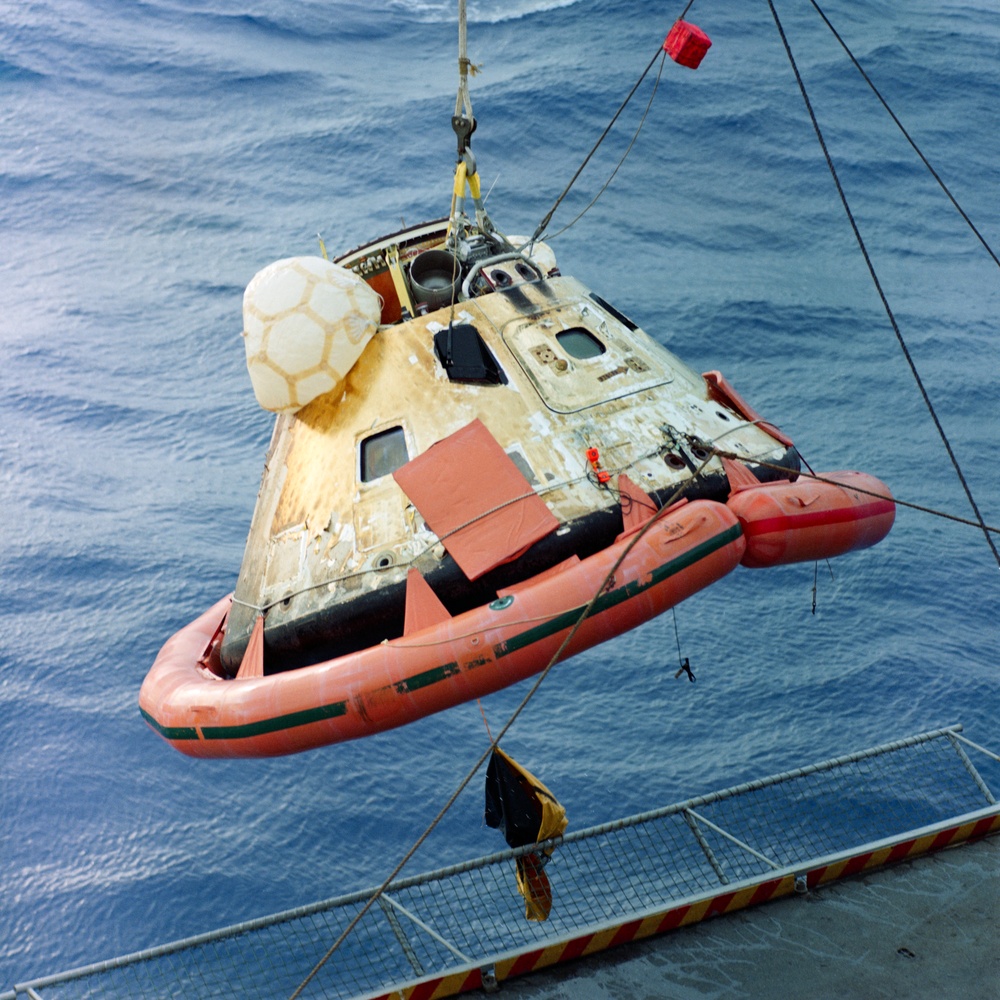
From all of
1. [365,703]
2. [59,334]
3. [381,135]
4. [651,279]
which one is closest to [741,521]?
[365,703]

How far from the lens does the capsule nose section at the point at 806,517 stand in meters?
7.27

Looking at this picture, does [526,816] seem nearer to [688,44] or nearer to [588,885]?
[588,885]

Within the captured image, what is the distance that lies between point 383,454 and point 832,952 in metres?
4.73

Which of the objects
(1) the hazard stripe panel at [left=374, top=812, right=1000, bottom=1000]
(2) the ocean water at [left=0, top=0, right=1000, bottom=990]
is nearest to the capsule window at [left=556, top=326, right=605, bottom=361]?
(1) the hazard stripe panel at [left=374, top=812, right=1000, bottom=1000]

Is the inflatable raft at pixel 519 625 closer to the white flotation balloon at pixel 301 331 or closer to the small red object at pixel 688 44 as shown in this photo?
the white flotation balloon at pixel 301 331

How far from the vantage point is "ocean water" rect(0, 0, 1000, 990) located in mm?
11086

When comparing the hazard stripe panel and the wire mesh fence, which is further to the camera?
the wire mesh fence

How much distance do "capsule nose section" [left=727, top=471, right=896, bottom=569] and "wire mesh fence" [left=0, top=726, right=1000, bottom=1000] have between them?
2208 millimetres

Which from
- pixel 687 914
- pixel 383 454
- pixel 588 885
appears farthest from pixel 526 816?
pixel 383 454

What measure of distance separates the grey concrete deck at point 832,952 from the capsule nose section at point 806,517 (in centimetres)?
274

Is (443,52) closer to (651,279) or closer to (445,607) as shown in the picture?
(651,279)

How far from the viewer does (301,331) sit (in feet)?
26.9

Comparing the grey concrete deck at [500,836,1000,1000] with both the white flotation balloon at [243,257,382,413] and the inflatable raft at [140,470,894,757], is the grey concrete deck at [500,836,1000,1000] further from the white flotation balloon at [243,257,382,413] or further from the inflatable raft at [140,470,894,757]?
the white flotation balloon at [243,257,382,413]

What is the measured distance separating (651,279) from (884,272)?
3782 millimetres
